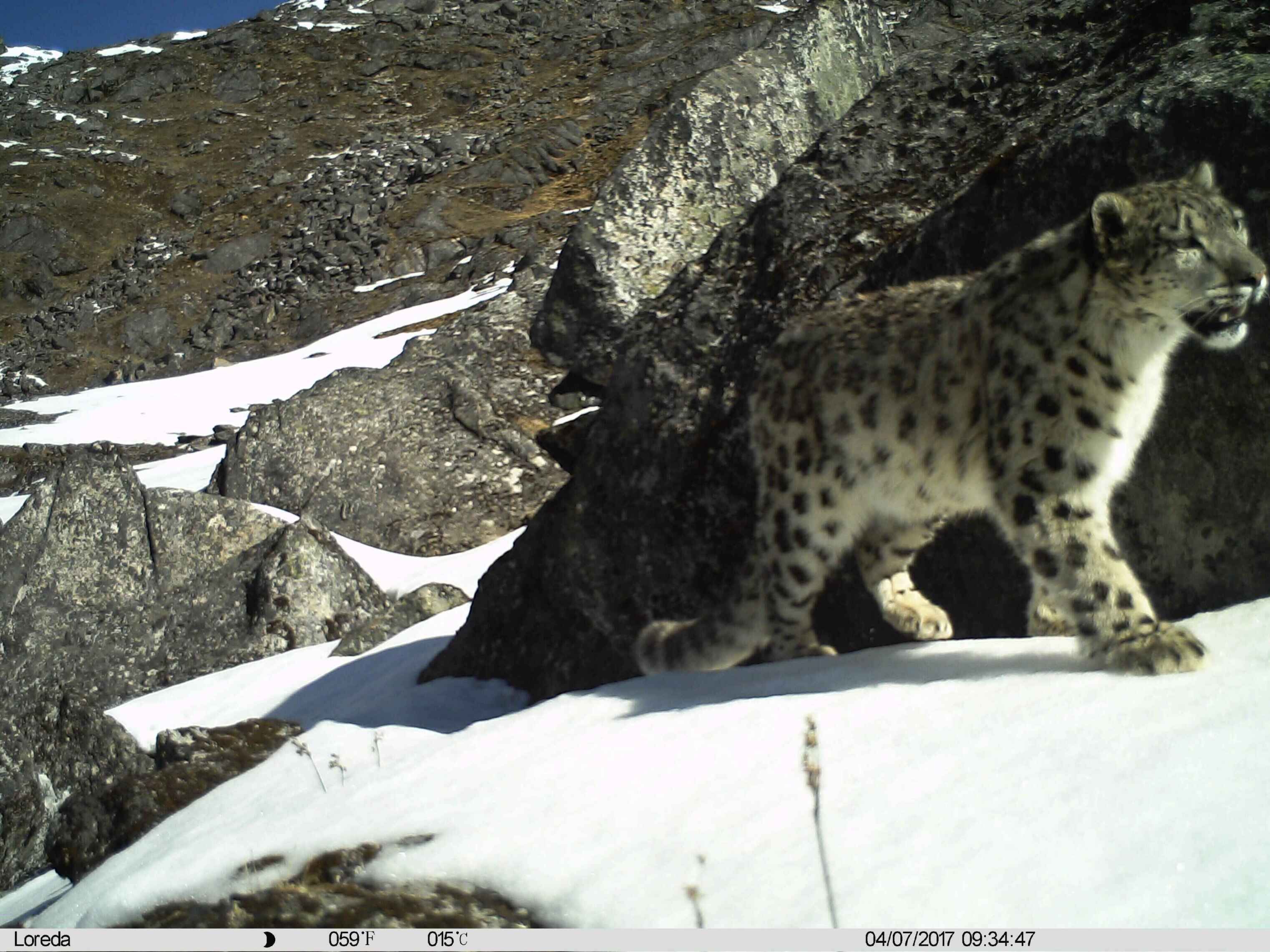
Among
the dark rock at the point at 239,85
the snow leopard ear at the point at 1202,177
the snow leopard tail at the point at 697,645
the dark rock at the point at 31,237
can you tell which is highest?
the dark rock at the point at 239,85

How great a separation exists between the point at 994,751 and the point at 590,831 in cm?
139

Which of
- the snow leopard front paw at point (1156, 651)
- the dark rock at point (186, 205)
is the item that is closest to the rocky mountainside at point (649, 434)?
the snow leopard front paw at point (1156, 651)

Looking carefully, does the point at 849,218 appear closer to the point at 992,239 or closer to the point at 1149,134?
the point at 992,239

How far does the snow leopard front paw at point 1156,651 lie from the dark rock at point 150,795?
4.93 metres

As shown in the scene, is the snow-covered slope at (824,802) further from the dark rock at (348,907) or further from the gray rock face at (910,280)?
the gray rock face at (910,280)

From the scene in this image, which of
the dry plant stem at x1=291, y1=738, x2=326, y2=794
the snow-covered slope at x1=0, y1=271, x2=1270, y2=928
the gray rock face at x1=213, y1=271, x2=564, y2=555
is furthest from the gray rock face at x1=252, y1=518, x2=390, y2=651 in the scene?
the dry plant stem at x1=291, y1=738, x2=326, y2=794

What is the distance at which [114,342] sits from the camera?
126 ft

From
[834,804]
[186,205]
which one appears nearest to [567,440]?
[834,804]

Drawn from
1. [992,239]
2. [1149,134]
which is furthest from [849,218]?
[1149,134]

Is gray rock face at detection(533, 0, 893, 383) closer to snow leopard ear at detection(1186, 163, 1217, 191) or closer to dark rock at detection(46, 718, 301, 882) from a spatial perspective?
dark rock at detection(46, 718, 301, 882)

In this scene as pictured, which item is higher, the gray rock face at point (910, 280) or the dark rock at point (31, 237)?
the dark rock at point (31, 237)

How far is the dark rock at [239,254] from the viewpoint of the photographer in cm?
4228

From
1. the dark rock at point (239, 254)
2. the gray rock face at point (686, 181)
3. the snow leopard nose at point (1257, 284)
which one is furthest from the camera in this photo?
the dark rock at point (239, 254)

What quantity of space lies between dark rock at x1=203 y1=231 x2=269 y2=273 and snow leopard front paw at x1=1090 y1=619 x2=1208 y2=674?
41696 mm
